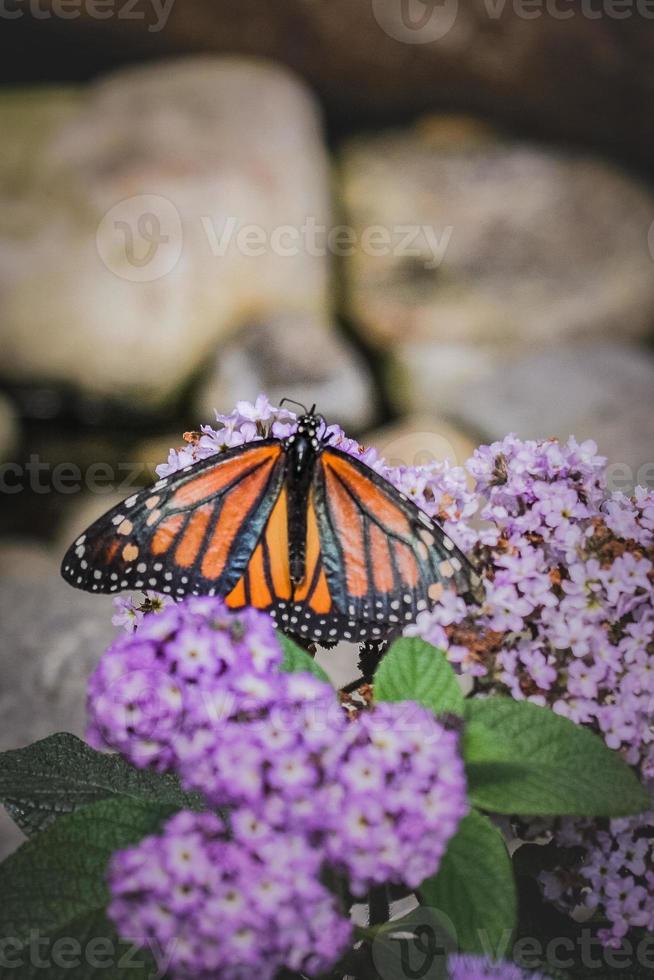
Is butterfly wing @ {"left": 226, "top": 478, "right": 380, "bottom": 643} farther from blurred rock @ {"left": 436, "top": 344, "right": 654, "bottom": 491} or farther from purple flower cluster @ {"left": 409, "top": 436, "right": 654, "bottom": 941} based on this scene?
blurred rock @ {"left": 436, "top": 344, "right": 654, "bottom": 491}

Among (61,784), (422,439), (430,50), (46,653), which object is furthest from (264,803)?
(430,50)

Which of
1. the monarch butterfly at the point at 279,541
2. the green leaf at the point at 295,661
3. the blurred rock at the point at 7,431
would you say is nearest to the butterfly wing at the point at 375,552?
the monarch butterfly at the point at 279,541

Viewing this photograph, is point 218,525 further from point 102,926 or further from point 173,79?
point 173,79

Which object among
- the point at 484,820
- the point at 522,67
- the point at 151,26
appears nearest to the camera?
the point at 484,820

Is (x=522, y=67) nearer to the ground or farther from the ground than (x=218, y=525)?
farther from the ground

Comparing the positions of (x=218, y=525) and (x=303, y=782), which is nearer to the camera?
(x=303, y=782)

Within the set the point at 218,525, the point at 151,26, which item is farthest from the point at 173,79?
the point at 218,525

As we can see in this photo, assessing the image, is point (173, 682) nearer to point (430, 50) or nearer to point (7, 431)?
point (7, 431)
